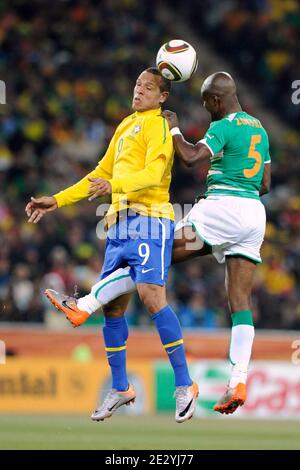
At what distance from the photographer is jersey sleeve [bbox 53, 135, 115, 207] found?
9.75m

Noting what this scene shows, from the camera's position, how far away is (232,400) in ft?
29.8

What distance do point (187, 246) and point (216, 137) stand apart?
A: 97 cm

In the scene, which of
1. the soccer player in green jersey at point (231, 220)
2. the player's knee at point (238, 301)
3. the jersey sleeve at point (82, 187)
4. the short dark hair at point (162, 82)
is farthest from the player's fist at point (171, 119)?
the player's knee at point (238, 301)

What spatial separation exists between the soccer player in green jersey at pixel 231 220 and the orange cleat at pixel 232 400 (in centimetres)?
24

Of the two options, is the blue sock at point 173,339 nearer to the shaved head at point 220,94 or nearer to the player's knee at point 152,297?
the player's knee at point 152,297

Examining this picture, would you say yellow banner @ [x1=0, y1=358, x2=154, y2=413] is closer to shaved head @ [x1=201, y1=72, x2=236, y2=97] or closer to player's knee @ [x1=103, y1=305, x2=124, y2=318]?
player's knee @ [x1=103, y1=305, x2=124, y2=318]

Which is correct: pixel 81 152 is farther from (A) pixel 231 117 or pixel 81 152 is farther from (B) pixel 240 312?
(B) pixel 240 312

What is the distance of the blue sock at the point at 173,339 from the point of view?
9.37 metres

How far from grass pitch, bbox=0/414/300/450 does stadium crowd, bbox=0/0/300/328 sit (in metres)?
3.40
